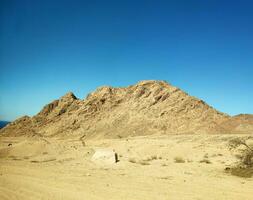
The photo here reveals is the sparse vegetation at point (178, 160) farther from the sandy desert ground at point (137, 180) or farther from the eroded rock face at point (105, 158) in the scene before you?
the eroded rock face at point (105, 158)

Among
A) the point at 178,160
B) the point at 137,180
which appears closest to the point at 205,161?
the point at 178,160

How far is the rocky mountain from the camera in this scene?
191 ft

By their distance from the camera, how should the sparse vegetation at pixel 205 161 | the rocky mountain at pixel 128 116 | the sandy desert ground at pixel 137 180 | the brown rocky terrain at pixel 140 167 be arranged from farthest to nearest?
the rocky mountain at pixel 128 116, the sparse vegetation at pixel 205 161, the brown rocky terrain at pixel 140 167, the sandy desert ground at pixel 137 180

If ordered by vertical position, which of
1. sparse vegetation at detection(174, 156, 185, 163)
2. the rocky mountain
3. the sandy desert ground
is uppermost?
the rocky mountain

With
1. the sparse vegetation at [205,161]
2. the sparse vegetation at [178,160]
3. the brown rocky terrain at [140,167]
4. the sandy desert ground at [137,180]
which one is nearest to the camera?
the sandy desert ground at [137,180]

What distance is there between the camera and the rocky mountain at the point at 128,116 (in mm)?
58297

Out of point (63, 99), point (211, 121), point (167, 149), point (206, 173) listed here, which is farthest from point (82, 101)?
point (206, 173)

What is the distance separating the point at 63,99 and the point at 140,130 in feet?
110

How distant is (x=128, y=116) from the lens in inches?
2645

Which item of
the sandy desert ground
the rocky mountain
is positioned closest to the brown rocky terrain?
the sandy desert ground

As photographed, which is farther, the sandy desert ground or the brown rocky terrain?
the brown rocky terrain

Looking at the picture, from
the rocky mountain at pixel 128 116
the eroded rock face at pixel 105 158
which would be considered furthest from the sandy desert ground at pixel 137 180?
the rocky mountain at pixel 128 116

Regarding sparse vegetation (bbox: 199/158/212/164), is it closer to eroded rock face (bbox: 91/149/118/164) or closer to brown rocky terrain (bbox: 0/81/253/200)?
brown rocky terrain (bbox: 0/81/253/200)

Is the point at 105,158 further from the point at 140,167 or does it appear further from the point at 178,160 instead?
the point at 178,160
